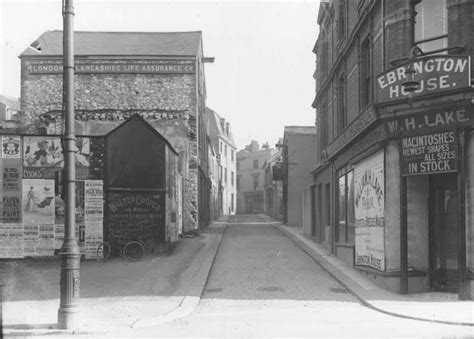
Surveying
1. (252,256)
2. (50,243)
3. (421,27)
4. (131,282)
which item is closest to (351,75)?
(421,27)

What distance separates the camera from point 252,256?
763 inches

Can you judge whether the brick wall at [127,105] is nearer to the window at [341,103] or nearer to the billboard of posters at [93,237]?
the window at [341,103]

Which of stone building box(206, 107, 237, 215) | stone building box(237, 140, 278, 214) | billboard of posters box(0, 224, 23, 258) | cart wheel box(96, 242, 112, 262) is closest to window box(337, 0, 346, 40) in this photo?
cart wheel box(96, 242, 112, 262)

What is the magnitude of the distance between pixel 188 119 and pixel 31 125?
8.13m

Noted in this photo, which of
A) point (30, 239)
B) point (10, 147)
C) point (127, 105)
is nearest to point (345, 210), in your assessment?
point (30, 239)

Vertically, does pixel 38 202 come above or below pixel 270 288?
above

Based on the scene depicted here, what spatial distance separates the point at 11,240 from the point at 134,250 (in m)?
3.75

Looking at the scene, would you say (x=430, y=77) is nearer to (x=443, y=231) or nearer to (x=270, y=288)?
(x=443, y=231)

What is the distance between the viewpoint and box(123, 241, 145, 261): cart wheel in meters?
18.0

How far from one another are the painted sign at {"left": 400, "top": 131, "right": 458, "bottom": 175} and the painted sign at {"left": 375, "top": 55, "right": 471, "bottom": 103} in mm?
922

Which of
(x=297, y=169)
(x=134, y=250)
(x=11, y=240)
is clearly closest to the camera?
(x=11, y=240)

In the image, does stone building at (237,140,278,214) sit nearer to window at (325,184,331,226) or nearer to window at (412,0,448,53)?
window at (325,184,331,226)

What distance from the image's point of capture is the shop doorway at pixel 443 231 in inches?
461

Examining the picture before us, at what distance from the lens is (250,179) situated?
282 feet
